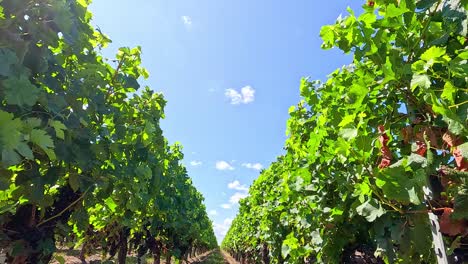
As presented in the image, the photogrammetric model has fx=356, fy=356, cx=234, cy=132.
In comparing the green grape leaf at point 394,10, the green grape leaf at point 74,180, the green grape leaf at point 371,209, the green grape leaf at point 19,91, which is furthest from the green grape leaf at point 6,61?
the green grape leaf at point 371,209

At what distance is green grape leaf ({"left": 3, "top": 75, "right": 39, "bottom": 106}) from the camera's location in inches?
97.3

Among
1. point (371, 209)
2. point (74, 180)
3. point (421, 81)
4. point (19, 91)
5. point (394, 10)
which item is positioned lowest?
point (371, 209)

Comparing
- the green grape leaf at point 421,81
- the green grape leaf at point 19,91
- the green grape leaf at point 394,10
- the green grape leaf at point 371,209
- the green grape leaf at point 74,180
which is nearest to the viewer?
the green grape leaf at point 421,81

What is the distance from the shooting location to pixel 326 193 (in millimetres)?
4949

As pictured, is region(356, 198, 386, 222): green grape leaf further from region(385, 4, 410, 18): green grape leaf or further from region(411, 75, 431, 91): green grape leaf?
region(385, 4, 410, 18): green grape leaf

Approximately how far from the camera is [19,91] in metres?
2.51

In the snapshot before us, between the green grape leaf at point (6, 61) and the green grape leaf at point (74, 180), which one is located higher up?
A: the green grape leaf at point (6, 61)

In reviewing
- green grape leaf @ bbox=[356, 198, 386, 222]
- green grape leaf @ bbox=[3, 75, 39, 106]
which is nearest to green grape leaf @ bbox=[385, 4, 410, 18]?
green grape leaf @ bbox=[356, 198, 386, 222]

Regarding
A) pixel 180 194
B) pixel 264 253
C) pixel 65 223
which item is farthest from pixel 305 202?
pixel 264 253

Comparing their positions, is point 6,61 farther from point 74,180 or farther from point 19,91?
point 74,180

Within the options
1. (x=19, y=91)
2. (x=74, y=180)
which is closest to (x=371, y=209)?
(x=19, y=91)

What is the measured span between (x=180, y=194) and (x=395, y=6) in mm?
11523

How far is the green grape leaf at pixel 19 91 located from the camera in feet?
8.11

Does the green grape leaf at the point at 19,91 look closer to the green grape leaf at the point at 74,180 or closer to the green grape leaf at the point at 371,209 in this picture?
the green grape leaf at the point at 74,180
